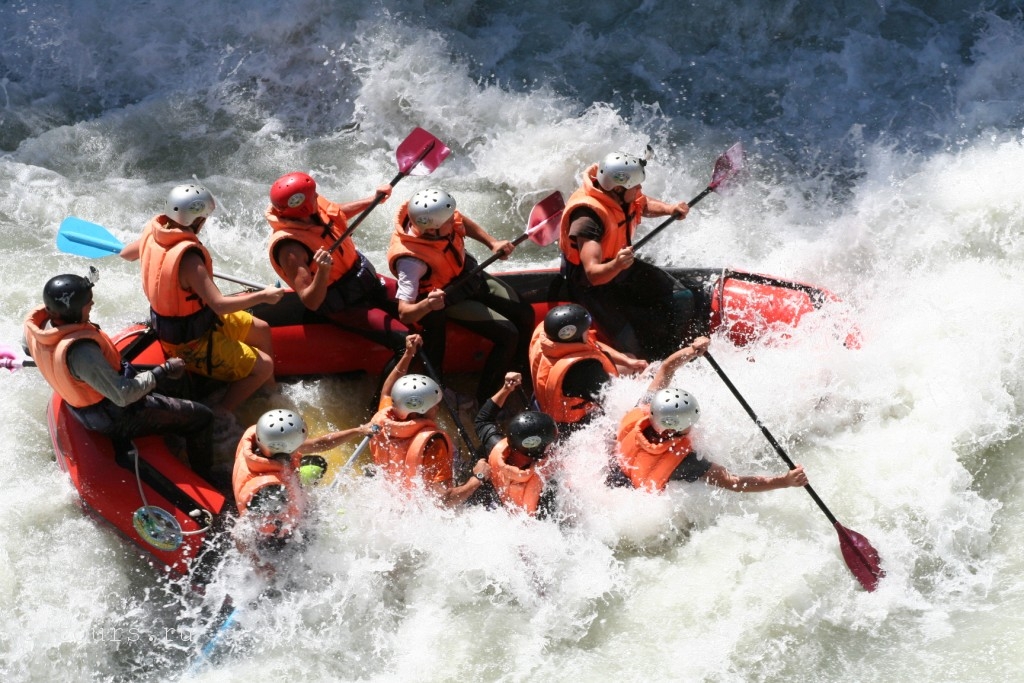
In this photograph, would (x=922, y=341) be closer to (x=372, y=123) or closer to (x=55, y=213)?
(x=372, y=123)

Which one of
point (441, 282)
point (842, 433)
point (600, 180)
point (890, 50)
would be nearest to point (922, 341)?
point (842, 433)

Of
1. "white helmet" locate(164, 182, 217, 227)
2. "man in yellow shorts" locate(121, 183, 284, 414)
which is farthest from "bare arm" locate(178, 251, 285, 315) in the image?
"white helmet" locate(164, 182, 217, 227)

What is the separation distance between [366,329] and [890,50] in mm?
5892

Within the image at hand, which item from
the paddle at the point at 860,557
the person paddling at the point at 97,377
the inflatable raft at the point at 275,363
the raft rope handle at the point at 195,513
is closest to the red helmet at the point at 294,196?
the inflatable raft at the point at 275,363

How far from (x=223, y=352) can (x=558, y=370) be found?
1670 millimetres

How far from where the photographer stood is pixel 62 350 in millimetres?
4902

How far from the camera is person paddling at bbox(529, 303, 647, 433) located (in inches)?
213

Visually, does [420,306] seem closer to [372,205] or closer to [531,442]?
[372,205]

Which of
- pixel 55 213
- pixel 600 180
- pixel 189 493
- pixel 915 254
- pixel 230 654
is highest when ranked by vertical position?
pixel 600 180

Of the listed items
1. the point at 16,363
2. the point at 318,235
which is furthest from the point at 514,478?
the point at 16,363

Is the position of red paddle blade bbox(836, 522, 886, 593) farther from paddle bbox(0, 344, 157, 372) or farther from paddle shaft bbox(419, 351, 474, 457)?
paddle bbox(0, 344, 157, 372)

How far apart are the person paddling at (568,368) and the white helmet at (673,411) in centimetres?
52

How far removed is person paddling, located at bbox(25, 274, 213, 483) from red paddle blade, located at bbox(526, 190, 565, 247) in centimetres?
204

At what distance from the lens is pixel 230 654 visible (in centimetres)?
511
